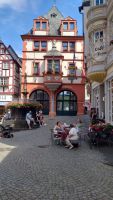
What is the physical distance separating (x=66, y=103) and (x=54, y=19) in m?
14.3

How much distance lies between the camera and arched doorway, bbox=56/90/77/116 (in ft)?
139

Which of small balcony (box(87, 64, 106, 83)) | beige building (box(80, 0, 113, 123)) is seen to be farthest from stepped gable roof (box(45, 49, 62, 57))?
small balcony (box(87, 64, 106, 83))

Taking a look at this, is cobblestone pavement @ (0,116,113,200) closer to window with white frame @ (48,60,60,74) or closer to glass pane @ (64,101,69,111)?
window with white frame @ (48,60,60,74)

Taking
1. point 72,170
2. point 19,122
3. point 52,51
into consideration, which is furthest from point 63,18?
point 72,170

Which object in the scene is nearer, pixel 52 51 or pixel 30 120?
pixel 30 120

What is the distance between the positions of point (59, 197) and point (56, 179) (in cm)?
164

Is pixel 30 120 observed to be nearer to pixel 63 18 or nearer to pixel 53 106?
pixel 53 106

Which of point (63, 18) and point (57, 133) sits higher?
point (63, 18)

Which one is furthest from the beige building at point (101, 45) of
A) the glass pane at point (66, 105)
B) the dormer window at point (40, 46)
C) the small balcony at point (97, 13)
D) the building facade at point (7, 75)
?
the building facade at point (7, 75)

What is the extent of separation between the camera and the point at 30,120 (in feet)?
78.2

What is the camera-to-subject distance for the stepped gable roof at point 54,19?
146ft

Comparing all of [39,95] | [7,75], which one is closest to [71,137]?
[39,95]

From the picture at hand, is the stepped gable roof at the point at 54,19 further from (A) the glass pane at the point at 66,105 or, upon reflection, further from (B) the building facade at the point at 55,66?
(A) the glass pane at the point at 66,105

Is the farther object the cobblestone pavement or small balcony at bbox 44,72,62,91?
A: small balcony at bbox 44,72,62,91
